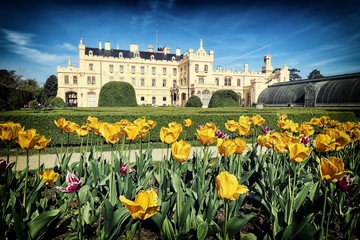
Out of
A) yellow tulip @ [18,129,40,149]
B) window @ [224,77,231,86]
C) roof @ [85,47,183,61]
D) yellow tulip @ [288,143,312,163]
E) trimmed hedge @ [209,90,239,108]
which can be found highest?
roof @ [85,47,183,61]

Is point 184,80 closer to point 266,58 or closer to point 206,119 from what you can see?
point 266,58

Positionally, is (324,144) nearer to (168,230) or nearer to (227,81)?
(168,230)

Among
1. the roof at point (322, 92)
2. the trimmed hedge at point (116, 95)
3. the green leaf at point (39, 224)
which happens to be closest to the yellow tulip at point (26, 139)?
the green leaf at point (39, 224)

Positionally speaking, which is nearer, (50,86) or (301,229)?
(301,229)

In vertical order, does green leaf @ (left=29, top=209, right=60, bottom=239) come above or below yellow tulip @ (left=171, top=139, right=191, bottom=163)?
below

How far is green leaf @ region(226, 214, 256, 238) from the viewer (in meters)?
1.71

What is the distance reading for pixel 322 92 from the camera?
2430 centimetres

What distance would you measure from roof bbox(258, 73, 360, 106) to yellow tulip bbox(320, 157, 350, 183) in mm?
23848

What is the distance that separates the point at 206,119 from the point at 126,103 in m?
10.7

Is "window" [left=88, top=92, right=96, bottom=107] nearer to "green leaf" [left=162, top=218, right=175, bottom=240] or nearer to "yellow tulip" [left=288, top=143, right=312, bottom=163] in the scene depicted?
"green leaf" [left=162, top=218, right=175, bottom=240]

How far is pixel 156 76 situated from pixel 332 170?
47552 millimetres

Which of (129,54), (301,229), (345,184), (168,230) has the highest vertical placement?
(129,54)

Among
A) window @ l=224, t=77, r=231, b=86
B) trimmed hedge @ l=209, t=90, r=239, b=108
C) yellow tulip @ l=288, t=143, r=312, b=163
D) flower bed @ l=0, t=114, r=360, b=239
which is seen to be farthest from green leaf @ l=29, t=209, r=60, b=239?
window @ l=224, t=77, r=231, b=86

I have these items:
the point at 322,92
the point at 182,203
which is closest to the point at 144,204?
the point at 182,203
